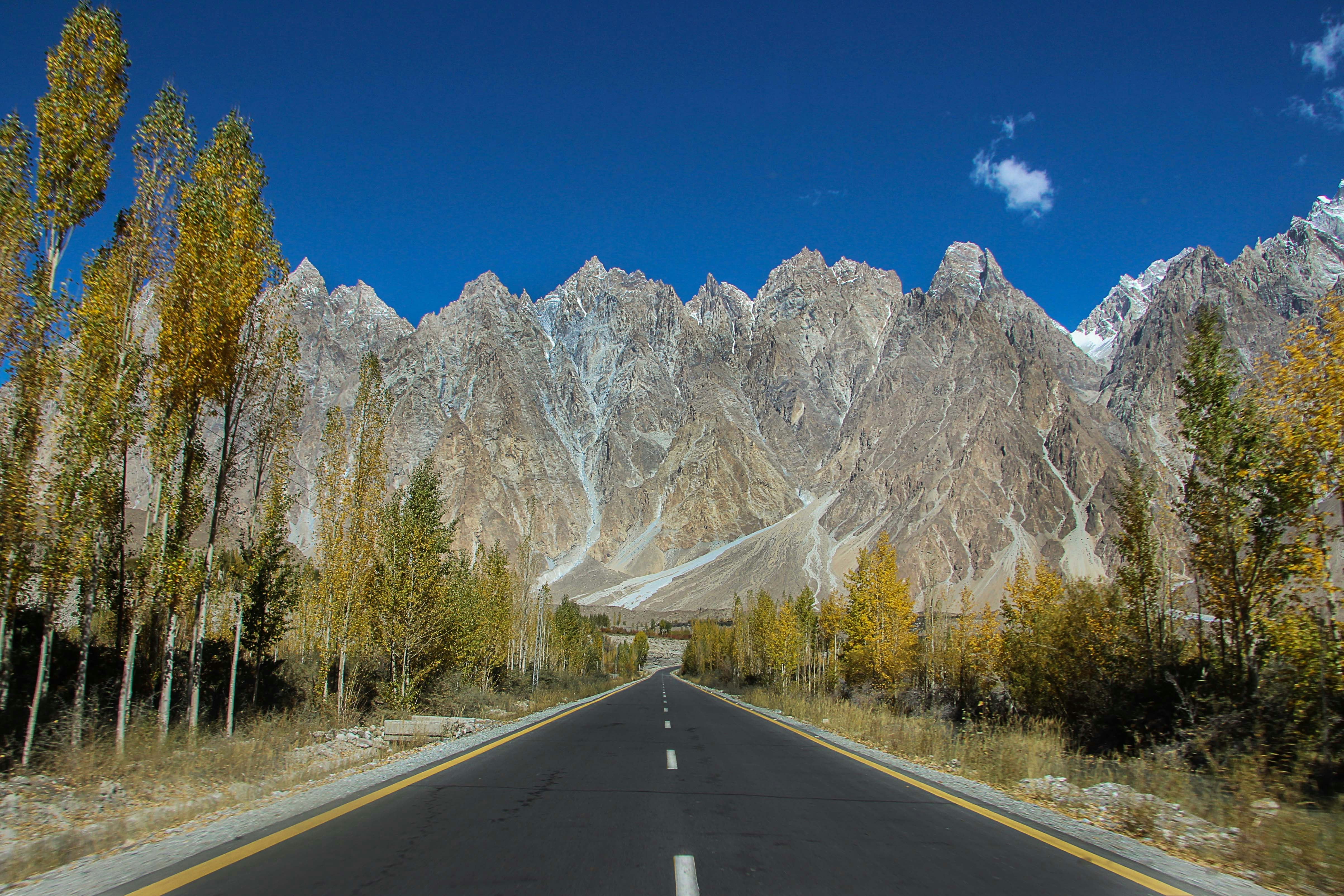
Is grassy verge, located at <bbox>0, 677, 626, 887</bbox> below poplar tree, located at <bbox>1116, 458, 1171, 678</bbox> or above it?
below

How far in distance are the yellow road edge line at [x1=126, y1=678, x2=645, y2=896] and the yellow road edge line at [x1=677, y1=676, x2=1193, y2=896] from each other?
667cm

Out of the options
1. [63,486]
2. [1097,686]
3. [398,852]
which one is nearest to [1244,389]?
[1097,686]

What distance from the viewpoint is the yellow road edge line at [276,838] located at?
4.92 metres

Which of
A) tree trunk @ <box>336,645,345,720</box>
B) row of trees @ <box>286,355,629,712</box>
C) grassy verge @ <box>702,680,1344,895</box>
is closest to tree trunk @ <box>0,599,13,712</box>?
tree trunk @ <box>336,645,345,720</box>

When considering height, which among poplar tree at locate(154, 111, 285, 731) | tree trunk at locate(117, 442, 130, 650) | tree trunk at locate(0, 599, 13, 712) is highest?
poplar tree at locate(154, 111, 285, 731)

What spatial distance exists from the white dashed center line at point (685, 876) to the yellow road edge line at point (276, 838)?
334 cm

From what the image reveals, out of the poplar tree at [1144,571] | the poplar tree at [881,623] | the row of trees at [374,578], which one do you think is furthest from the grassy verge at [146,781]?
the poplar tree at [881,623]

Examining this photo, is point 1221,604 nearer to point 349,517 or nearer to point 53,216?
point 349,517

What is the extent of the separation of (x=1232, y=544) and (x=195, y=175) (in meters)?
24.4

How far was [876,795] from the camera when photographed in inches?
353

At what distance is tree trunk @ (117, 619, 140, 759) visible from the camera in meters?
11.6

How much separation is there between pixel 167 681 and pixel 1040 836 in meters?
14.1

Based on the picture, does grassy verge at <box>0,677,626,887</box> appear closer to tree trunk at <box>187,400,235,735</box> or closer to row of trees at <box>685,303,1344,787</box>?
tree trunk at <box>187,400,235,735</box>

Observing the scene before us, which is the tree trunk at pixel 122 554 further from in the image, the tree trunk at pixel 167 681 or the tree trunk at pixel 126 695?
the tree trunk at pixel 126 695
